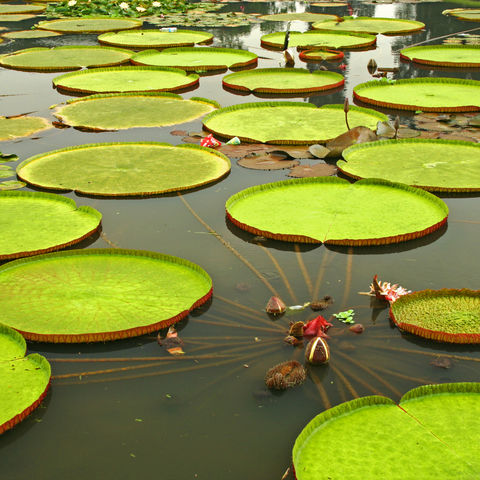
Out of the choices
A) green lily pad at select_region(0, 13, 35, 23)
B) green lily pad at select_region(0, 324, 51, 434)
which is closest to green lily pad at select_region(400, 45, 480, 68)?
green lily pad at select_region(0, 324, 51, 434)

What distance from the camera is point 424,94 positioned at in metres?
7.45

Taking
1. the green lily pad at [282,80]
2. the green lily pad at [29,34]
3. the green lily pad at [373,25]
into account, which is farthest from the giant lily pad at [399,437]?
the green lily pad at [29,34]

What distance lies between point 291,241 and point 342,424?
5.72 feet

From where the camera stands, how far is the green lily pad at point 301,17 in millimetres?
13844

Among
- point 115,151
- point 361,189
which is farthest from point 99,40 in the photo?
point 361,189

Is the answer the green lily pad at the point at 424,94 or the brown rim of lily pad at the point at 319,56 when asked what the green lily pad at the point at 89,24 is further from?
the green lily pad at the point at 424,94

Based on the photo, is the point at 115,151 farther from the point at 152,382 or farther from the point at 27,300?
the point at 152,382

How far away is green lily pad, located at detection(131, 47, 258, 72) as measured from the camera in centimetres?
929

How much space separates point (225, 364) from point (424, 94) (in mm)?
5432

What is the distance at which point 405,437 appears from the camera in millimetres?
2445

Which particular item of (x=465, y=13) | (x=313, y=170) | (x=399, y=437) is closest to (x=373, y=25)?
(x=465, y=13)

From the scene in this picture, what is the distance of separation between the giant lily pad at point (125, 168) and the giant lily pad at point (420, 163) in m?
1.11

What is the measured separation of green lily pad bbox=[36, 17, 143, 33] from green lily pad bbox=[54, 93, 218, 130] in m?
5.74

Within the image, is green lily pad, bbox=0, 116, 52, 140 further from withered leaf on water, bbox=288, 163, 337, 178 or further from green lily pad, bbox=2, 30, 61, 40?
green lily pad, bbox=2, 30, 61, 40
